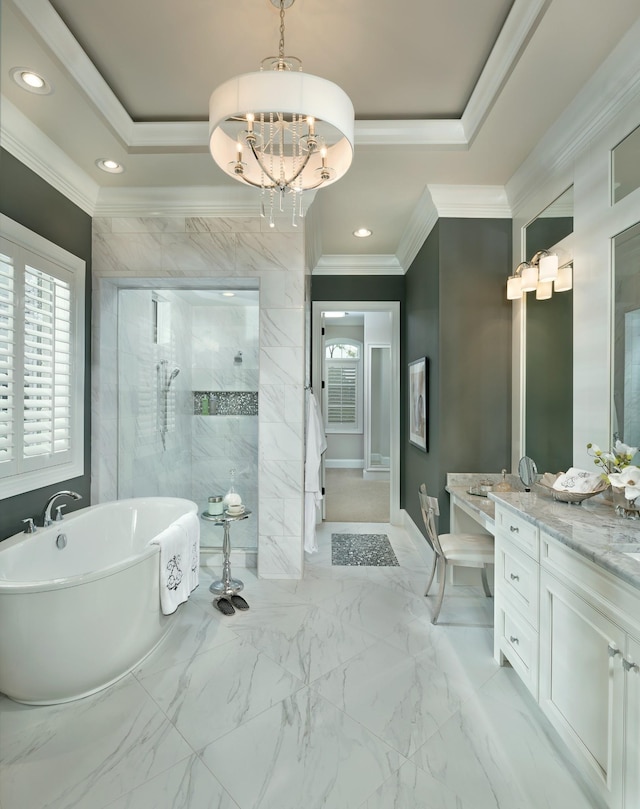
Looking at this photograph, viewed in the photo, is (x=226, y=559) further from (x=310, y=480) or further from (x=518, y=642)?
(x=518, y=642)

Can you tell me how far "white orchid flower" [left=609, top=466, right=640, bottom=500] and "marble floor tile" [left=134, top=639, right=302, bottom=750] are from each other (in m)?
1.70

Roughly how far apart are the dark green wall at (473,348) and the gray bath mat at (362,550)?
738mm

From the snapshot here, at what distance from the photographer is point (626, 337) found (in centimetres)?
206

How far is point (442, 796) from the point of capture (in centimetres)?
154

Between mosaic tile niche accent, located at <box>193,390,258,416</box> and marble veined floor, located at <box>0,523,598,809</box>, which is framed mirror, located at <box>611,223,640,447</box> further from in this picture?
mosaic tile niche accent, located at <box>193,390,258,416</box>

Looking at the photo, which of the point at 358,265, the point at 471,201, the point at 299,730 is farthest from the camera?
the point at 358,265

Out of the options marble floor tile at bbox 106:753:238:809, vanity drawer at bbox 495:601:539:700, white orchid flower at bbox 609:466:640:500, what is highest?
white orchid flower at bbox 609:466:640:500

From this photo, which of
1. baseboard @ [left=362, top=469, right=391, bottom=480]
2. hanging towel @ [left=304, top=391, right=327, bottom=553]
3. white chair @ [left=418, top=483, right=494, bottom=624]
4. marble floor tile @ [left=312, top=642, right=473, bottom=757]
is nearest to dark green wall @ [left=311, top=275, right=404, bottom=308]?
hanging towel @ [left=304, top=391, right=327, bottom=553]

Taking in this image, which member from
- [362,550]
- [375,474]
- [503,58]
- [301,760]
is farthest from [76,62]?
[375,474]

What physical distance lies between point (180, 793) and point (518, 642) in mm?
1514

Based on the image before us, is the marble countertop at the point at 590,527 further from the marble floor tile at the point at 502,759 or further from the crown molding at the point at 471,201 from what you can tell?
the crown molding at the point at 471,201

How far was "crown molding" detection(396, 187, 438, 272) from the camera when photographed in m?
3.35

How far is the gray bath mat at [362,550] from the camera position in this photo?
371 cm

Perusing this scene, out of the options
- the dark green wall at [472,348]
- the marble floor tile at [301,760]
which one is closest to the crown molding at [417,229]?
the dark green wall at [472,348]
